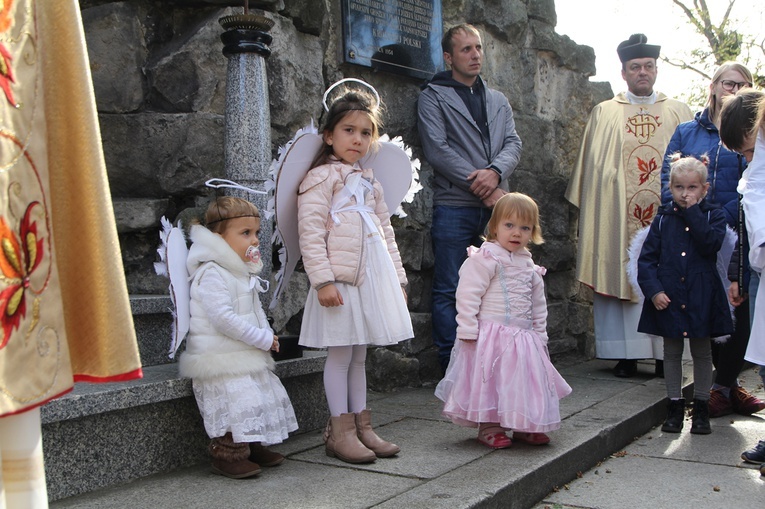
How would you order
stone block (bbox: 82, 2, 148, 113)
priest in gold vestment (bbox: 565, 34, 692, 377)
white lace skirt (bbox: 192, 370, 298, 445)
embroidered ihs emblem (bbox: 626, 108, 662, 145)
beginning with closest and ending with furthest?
white lace skirt (bbox: 192, 370, 298, 445), stone block (bbox: 82, 2, 148, 113), priest in gold vestment (bbox: 565, 34, 692, 377), embroidered ihs emblem (bbox: 626, 108, 662, 145)

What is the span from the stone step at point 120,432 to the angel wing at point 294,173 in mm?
617

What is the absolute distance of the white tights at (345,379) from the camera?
11.3ft

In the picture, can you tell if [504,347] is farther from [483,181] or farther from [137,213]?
[137,213]

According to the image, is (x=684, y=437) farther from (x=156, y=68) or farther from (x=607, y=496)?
(x=156, y=68)

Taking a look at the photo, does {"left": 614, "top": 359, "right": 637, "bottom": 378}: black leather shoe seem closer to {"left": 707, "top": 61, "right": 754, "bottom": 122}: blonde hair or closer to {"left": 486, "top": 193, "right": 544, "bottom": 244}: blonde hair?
{"left": 707, "top": 61, "right": 754, "bottom": 122}: blonde hair

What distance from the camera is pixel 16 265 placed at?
1.36m

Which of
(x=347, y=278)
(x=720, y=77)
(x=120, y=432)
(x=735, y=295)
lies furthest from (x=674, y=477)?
(x=720, y=77)

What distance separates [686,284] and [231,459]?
8.05 feet

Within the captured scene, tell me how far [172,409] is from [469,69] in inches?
112

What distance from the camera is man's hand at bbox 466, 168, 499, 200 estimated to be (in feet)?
16.3

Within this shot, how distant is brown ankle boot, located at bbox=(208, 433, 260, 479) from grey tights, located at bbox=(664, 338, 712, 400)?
2.30 metres

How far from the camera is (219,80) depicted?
13.3ft

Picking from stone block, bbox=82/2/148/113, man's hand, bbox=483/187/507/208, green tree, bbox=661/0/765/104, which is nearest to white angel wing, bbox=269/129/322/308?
stone block, bbox=82/2/148/113

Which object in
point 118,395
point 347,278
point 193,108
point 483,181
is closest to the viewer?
point 118,395
